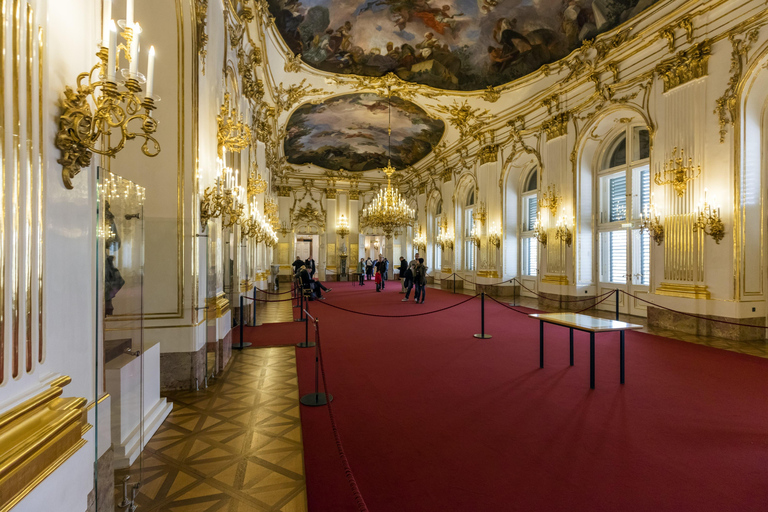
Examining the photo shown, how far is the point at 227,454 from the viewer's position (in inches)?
126

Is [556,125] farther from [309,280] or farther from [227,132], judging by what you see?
[227,132]

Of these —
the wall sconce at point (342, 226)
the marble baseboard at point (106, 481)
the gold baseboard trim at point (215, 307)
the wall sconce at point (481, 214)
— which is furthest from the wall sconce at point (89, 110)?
the wall sconce at point (342, 226)

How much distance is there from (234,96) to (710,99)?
891 centimetres

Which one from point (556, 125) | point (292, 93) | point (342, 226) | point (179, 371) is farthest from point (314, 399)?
point (342, 226)

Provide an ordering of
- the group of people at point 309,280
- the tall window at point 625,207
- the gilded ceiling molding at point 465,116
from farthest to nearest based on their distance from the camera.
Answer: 1. the gilded ceiling molding at point 465,116
2. the group of people at point 309,280
3. the tall window at point 625,207

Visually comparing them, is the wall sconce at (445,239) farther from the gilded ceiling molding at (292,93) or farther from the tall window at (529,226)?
the gilded ceiling molding at (292,93)

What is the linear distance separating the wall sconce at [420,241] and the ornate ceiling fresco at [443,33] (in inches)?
409

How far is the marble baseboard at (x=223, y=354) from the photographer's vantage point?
17.5 ft

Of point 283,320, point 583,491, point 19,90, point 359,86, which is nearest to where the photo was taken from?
point 19,90

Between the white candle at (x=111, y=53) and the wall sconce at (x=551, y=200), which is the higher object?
the wall sconce at (x=551, y=200)

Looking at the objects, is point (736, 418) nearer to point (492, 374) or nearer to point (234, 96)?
point (492, 374)

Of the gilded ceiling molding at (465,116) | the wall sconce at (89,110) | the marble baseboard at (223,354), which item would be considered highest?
the gilded ceiling molding at (465,116)

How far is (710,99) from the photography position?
25.0 feet

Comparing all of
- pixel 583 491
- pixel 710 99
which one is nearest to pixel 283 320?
pixel 583 491
